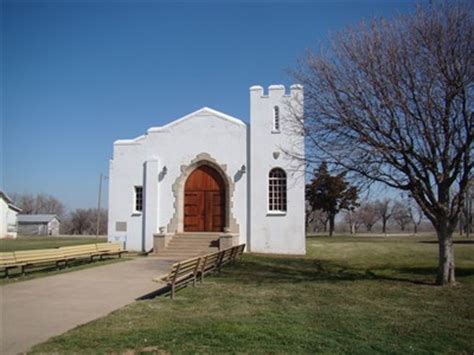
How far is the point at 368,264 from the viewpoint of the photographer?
16.9m

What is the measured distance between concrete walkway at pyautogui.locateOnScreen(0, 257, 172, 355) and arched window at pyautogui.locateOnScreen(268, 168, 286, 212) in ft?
24.1

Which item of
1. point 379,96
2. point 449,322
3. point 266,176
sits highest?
point 379,96

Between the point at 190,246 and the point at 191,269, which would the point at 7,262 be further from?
the point at 190,246

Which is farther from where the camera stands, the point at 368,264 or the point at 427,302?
the point at 368,264

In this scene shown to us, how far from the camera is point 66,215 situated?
10125 cm

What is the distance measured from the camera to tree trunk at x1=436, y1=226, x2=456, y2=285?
12.1 metres

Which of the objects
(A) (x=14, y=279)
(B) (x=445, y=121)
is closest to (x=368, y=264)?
(B) (x=445, y=121)

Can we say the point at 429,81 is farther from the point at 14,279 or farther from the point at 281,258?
the point at 14,279

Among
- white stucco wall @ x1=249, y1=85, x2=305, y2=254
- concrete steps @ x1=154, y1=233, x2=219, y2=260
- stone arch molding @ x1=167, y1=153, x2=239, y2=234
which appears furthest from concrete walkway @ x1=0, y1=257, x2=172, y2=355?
white stucco wall @ x1=249, y1=85, x2=305, y2=254

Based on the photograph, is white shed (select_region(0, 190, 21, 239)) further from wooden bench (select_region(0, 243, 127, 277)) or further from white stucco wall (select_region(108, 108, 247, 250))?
wooden bench (select_region(0, 243, 127, 277))

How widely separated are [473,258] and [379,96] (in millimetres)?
10002

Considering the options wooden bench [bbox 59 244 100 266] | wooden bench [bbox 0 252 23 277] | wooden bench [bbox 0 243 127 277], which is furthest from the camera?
wooden bench [bbox 59 244 100 266]

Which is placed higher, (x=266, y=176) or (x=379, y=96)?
(x=379, y=96)

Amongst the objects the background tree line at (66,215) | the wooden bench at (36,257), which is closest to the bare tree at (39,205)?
the background tree line at (66,215)
